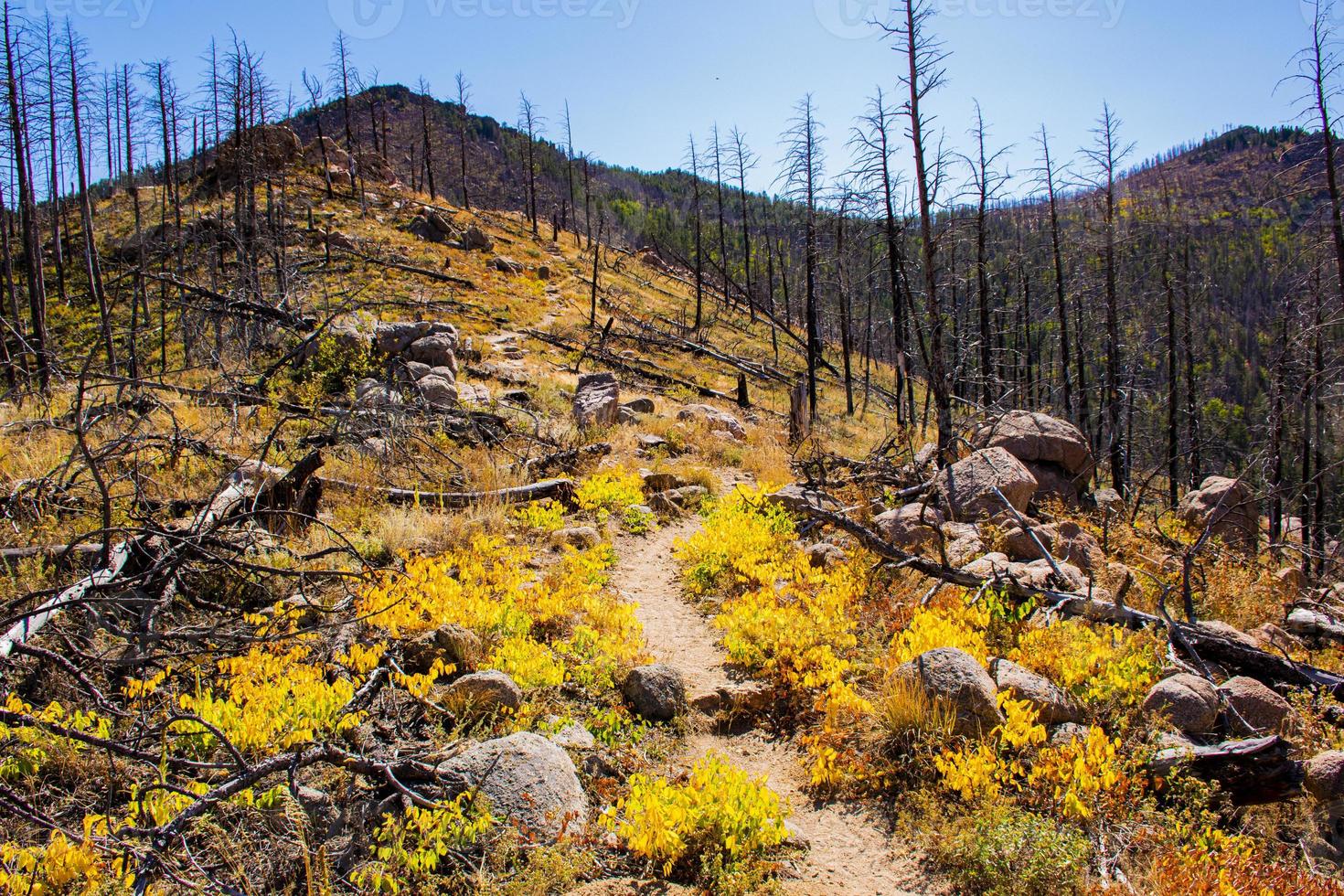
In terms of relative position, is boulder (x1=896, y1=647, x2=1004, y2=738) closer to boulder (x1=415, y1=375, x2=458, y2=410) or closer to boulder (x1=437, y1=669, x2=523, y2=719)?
boulder (x1=437, y1=669, x2=523, y2=719)

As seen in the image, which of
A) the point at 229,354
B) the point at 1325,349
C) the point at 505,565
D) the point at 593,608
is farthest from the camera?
the point at 1325,349

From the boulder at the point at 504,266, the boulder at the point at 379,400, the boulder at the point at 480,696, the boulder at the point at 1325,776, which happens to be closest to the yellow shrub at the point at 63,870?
the boulder at the point at 480,696

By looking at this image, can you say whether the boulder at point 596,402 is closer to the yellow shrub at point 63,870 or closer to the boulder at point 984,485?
the boulder at point 984,485

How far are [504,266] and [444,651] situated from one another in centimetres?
3688

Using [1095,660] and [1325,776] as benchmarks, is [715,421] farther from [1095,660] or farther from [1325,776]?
[1325,776]

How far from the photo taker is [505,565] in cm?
648

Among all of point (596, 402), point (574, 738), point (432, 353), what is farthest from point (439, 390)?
point (574, 738)

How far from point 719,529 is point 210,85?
43394 mm

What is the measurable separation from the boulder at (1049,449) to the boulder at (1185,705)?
6749 mm

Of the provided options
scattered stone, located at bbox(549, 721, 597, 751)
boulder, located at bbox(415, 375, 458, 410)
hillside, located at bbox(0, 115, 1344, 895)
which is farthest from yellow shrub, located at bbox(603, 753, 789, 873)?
boulder, located at bbox(415, 375, 458, 410)

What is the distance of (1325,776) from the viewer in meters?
3.76

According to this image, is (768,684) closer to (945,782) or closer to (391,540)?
(945,782)

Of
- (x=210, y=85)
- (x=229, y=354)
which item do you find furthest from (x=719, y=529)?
(x=210, y=85)

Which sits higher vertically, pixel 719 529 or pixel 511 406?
pixel 511 406
